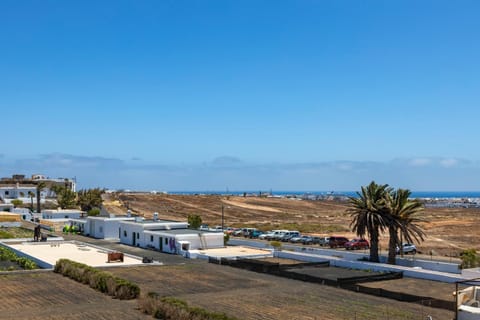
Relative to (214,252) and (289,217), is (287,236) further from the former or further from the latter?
(289,217)

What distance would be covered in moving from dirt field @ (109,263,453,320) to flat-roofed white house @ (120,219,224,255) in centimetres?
985

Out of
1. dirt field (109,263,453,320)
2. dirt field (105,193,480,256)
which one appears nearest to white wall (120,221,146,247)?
dirt field (109,263,453,320)

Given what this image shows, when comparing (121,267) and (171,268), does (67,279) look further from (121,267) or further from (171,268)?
(171,268)

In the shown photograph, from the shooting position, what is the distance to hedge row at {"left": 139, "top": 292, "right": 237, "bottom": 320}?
23328mm

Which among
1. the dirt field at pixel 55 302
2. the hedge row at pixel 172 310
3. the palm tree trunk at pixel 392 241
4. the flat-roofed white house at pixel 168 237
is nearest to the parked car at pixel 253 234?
the flat-roofed white house at pixel 168 237

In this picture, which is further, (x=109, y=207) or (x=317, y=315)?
(x=109, y=207)

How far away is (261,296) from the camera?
31.3m

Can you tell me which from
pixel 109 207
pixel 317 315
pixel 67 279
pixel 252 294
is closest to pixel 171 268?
pixel 67 279

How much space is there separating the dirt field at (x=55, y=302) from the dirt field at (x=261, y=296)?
140 inches

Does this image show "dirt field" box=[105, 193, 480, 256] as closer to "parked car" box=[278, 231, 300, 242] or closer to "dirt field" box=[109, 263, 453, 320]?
"parked car" box=[278, 231, 300, 242]

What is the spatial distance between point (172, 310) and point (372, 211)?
69.5ft

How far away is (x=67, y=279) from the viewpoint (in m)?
36.1

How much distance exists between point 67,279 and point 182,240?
54.2 ft

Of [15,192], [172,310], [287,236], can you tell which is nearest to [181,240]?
[287,236]
